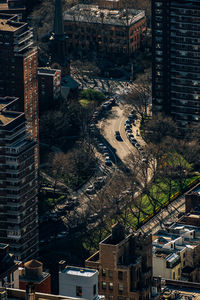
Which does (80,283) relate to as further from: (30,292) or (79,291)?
(30,292)

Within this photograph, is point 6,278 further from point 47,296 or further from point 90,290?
point 47,296

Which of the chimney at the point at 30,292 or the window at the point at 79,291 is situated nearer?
the chimney at the point at 30,292

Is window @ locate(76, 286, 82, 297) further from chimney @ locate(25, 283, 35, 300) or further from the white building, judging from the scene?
chimney @ locate(25, 283, 35, 300)

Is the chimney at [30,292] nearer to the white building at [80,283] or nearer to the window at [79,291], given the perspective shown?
the white building at [80,283]

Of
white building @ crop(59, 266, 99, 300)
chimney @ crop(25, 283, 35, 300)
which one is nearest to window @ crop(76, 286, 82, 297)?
white building @ crop(59, 266, 99, 300)

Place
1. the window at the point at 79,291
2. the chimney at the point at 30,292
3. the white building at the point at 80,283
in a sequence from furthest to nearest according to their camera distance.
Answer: the window at the point at 79,291 → the white building at the point at 80,283 → the chimney at the point at 30,292

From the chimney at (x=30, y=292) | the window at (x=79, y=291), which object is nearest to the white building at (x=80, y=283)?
the window at (x=79, y=291)

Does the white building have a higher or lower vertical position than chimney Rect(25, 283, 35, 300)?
lower

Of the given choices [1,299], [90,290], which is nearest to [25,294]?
[1,299]
